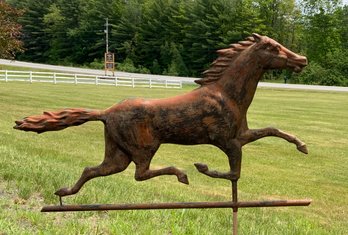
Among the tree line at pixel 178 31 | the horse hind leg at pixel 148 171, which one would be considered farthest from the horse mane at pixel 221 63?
the tree line at pixel 178 31

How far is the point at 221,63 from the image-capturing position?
283 centimetres

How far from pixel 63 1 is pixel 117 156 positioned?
66.0m

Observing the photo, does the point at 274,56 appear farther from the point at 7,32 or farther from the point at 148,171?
the point at 7,32

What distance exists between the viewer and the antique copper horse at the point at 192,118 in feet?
9.07

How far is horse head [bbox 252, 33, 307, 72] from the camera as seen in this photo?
2.81 m

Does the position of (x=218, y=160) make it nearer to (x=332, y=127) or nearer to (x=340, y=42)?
(x=332, y=127)

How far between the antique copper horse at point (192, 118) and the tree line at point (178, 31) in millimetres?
41522

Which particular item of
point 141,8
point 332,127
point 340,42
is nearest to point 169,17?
point 141,8

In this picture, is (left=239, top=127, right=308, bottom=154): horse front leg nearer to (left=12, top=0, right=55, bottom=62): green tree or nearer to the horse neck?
the horse neck

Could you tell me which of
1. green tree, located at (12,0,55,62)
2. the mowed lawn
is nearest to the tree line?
green tree, located at (12,0,55,62)

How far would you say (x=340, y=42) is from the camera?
48.8 m

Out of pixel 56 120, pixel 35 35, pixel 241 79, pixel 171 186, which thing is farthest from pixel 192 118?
pixel 35 35

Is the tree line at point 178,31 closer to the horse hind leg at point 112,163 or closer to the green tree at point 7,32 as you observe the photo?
the green tree at point 7,32

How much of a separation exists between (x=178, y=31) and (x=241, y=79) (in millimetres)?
50064
